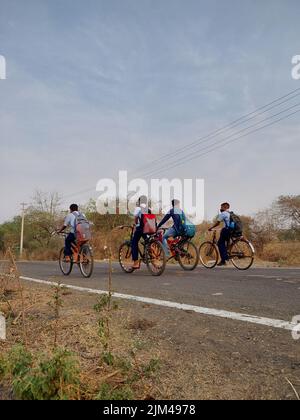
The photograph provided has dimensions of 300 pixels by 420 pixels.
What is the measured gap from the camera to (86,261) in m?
10.0

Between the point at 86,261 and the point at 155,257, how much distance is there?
5.77ft


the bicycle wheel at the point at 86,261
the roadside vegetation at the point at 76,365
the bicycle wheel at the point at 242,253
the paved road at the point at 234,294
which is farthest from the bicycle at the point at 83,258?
the roadside vegetation at the point at 76,365

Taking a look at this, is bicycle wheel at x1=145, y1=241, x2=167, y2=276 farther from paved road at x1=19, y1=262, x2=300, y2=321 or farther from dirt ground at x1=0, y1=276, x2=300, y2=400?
dirt ground at x1=0, y1=276, x2=300, y2=400

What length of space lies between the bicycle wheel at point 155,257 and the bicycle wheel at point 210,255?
313cm

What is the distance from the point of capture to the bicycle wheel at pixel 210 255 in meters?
12.4

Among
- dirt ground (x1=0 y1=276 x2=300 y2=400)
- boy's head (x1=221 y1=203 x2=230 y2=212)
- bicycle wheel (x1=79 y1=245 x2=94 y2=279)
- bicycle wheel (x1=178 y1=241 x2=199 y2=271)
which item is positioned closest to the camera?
dirt ground (x1=0 y1=276 x2=300 y2=400)

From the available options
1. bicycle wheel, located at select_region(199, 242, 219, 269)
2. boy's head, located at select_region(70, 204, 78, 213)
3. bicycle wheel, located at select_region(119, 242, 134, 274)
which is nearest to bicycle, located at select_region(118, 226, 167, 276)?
bicycle wheel, located at select_region(119, 242, 134, 274)

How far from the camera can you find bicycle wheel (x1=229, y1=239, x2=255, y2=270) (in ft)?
38.1

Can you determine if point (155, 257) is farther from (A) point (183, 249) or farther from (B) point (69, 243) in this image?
(B) point (69, 243)

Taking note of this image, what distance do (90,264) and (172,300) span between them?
15.4 ft

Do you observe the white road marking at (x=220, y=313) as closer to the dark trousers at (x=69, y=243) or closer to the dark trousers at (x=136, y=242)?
the dark trousers at (x=136, y=242)

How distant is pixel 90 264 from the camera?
9828 millimetres

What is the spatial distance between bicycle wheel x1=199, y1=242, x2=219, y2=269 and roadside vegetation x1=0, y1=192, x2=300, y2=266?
3.44 meters
